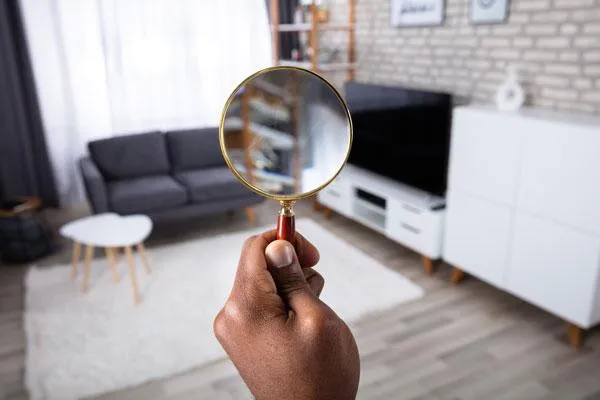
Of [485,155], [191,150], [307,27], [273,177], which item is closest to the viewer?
[273,177]

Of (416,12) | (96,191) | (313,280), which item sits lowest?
(96,191)

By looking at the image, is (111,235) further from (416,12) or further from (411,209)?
(416,12)

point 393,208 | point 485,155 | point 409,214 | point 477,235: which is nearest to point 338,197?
point 393,208

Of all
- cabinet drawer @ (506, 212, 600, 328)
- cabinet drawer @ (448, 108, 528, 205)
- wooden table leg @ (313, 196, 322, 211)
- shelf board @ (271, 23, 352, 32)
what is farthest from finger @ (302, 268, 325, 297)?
wooden table leg @ (313, 196, 322, 211)

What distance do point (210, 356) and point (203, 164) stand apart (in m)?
2.16

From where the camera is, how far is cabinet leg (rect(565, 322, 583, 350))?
8.04 ft

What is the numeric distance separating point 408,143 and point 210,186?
149 cm

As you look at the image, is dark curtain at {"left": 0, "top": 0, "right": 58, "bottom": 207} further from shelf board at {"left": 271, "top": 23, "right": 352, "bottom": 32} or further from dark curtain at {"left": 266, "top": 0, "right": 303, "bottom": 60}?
dark curtain at {"left": 266, "top": 0, "right": 303, "bottom": 60}

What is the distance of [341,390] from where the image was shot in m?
0.62

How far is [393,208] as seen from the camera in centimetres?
342

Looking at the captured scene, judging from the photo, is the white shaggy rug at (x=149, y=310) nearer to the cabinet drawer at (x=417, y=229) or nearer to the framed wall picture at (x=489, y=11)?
the cabinet drawer at (x=417, y=229)

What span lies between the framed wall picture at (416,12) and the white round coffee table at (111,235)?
228 cm

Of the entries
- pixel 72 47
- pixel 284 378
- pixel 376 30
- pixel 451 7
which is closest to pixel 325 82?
pixel 284 378

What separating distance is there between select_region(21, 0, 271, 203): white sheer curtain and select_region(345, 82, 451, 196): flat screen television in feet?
4.98
